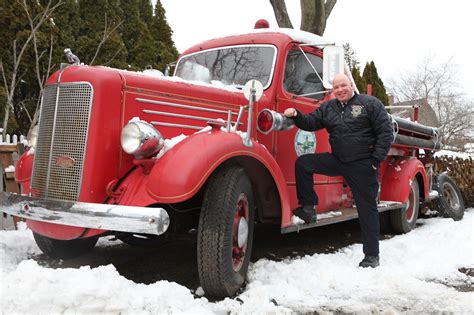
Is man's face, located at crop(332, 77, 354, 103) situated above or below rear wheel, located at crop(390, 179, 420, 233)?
above

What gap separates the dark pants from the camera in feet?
13.6

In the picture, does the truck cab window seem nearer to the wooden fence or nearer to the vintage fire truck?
the vintage fire truck

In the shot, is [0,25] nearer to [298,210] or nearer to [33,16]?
[33,16]

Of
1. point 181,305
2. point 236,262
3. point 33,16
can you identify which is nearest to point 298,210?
point 236,262

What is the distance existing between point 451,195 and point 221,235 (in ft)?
20.9

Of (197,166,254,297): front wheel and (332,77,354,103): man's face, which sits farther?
(332,77,354,103): man's face

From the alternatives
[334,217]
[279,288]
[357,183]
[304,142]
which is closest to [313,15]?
[304,142]

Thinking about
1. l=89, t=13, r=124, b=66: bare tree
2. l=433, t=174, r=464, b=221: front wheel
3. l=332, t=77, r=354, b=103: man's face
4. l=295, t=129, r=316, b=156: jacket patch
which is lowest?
l=433, t=174, r=464, b=221: front wheel

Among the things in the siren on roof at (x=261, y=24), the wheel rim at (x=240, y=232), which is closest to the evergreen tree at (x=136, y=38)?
the siren on roof at (x=261, y=24)

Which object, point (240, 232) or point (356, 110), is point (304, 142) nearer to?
point (356, 110)

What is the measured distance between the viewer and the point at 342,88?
4.17 meters

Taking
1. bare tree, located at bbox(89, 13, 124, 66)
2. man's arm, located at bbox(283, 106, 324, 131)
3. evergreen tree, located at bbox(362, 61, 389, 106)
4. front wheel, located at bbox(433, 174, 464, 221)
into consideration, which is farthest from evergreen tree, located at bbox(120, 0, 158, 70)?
evergreen tree, located at bbox(362, 61, 389, 106)

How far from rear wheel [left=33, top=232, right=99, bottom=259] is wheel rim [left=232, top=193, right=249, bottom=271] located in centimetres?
178

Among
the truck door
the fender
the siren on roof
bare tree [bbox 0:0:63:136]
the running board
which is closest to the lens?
the running board
